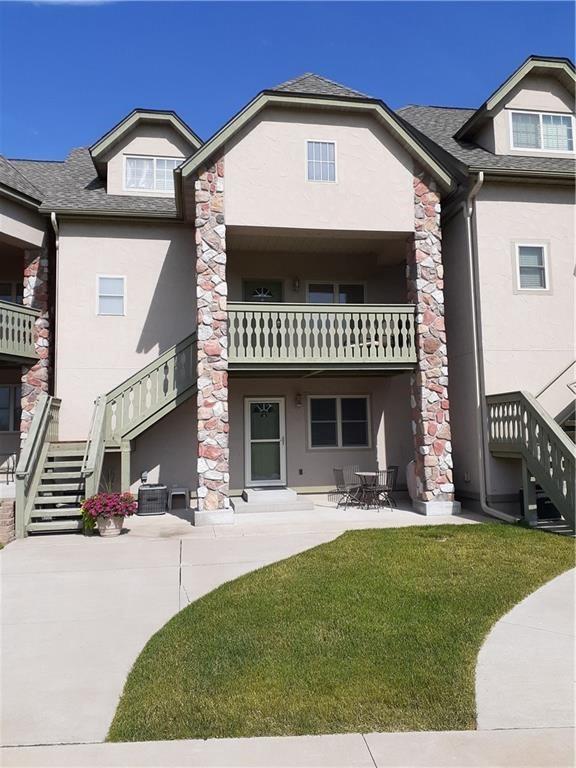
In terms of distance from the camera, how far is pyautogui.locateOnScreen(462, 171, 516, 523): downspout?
11.5m

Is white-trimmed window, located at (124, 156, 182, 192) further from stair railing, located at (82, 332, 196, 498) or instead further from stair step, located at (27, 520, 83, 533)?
stair step, located at (27, 520, 83, 533)

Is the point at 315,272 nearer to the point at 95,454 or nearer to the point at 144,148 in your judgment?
the point at 144,148

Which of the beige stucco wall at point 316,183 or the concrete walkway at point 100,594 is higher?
the beige stucco wall at point 316,183

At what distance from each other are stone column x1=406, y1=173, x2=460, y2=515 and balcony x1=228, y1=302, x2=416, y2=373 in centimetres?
31

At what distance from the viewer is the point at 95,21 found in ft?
34.1

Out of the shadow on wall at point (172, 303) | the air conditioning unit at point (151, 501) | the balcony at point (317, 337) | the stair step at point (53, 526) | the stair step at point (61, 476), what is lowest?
the stair step at point (53, 526)

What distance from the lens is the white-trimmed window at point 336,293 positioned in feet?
49.0

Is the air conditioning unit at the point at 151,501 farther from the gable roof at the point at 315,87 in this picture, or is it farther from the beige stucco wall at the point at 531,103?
the beige stucco wall at the point at 531,103

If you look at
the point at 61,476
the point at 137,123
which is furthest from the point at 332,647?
the point at 137,123

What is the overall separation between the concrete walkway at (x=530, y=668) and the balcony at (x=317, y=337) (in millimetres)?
6677

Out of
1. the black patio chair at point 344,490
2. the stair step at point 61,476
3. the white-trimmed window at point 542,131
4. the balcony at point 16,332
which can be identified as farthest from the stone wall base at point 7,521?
the white-trimmed window at point 542,131

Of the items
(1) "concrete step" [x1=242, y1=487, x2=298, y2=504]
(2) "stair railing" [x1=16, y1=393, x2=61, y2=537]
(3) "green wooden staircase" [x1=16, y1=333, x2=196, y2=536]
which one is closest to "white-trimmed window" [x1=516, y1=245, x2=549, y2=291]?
(1) "concrete step" [x1=242, y1=487, x2=298, y2=504]

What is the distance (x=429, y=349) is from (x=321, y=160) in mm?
4761

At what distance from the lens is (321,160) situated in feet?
39.3
